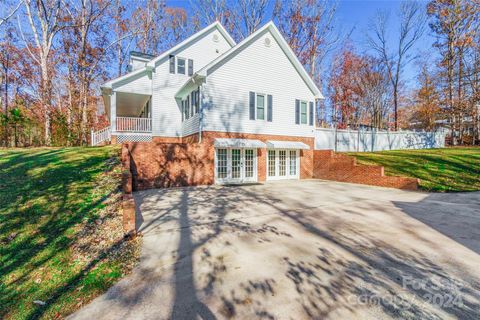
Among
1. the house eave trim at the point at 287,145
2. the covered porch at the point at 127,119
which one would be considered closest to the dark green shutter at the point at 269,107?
the house eave trim at the point at 287,145

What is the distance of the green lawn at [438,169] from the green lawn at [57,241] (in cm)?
1206

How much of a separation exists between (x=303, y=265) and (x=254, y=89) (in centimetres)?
1100

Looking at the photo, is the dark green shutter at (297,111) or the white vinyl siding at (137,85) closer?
the dark green shutter at (297,111)

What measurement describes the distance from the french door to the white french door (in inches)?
47.6

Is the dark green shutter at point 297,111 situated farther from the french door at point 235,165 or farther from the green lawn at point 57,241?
the green lawn at point 57,241

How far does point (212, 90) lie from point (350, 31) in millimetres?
22595

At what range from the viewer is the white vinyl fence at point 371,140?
63.5ft

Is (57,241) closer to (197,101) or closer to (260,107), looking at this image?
(197,101)

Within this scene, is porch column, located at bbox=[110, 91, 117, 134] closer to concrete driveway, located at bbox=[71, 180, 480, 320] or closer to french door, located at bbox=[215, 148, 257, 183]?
french door, located at bbox=[215, 148, 257, 183]

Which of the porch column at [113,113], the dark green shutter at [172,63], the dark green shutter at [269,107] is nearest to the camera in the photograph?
the dark green shutter at [269,107]

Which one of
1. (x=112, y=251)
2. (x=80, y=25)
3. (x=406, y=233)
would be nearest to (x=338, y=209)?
(x=406, y=233)

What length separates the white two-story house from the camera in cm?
1225

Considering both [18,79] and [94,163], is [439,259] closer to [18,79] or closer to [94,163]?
[94,163]

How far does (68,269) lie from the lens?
381 cm
